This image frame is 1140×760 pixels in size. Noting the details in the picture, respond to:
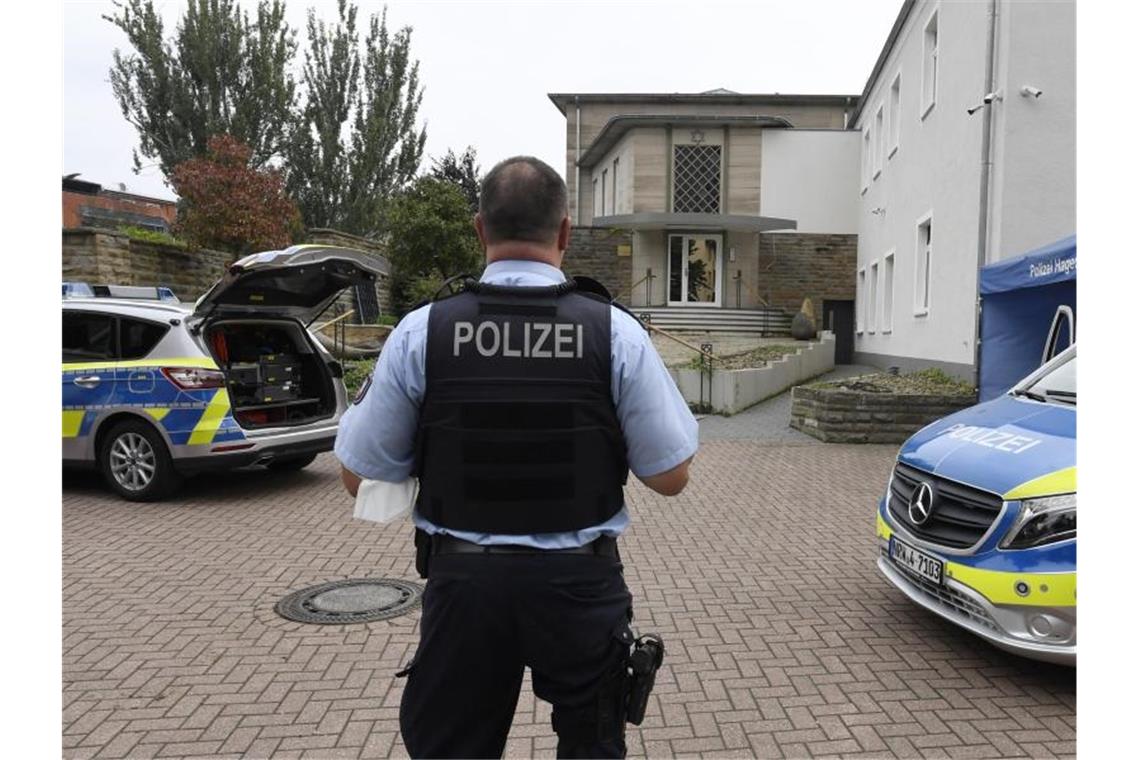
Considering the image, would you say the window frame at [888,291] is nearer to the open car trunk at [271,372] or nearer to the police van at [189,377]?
the open car trunk at [271,372]

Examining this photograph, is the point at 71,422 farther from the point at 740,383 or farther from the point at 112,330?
the point at 740,383

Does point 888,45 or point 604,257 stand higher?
point 888,45

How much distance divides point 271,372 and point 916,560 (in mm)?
6165

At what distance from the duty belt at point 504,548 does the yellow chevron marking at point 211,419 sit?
592 centimetres

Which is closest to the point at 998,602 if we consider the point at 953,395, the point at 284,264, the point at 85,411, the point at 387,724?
the point at 387,724

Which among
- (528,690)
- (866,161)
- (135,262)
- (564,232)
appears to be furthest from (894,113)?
(564,232)

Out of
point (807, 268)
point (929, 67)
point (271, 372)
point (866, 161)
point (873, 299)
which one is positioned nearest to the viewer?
point (271, 372)

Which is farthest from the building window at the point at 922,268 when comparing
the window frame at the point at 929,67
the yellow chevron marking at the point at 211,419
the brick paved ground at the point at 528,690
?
the yellow chevron marking at the point at 211,419

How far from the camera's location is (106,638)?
463cm

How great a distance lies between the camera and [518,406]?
84.7 inches

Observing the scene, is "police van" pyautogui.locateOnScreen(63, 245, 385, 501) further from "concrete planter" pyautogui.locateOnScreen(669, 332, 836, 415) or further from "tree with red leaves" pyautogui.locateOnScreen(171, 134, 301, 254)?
"tree with red leaves" pyautogui.locateOnScreen(171, 134, 301, 254)

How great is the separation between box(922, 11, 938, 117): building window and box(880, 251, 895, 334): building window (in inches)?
174

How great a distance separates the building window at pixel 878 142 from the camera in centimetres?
2261

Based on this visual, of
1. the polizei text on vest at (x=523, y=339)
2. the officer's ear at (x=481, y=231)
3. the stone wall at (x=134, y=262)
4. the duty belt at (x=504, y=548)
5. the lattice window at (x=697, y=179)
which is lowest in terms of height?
the duty belt at (x=504, y=548)
